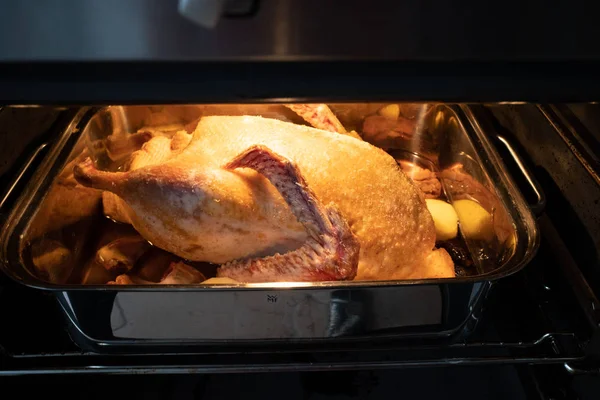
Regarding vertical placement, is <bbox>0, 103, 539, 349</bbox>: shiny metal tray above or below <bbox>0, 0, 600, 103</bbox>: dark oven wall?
below

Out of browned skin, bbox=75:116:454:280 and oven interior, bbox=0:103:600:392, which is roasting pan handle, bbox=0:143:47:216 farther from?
browned skin, bbox=75:116:454:280

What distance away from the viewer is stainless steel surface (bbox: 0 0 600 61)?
583mm

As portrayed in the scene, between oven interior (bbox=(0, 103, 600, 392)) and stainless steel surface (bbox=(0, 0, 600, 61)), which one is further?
oven interior (bbox=(0, 103, 600, 392))

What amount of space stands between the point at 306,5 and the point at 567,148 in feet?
2.57

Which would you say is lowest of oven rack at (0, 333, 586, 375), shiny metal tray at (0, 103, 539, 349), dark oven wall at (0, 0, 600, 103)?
oven rack at (0, 333, 586, 375)

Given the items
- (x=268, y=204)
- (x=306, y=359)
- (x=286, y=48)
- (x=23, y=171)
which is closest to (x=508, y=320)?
(x=306, y=359)

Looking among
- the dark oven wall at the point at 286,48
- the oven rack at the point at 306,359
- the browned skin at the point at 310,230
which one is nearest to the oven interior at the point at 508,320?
the oven rack at the point at 306,359

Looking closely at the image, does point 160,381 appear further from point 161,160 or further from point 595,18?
point 595,18

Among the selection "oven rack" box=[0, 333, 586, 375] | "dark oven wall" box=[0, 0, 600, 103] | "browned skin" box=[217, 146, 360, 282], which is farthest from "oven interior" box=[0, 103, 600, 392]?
"dark oven wall" box=[0, 0, 600, 103]

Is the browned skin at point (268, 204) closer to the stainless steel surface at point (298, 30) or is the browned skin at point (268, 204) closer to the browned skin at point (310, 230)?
the browned skin at point (310, 230)

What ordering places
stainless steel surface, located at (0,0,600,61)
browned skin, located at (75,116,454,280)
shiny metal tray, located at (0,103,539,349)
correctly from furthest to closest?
browned skin, located at (75,116,454,280)
shiny metal tray, located at (0,103,539,349)
stainless steel surface, located at (0,0,600,61)

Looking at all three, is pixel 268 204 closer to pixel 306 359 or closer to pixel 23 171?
pixel 306 359

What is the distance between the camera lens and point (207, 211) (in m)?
1.07

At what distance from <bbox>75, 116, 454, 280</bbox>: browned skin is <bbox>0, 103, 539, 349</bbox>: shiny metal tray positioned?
13 cm
